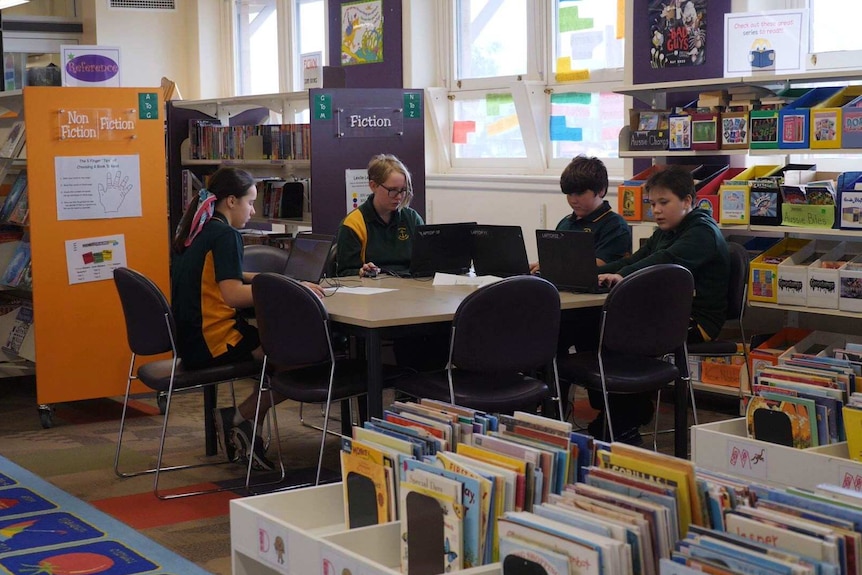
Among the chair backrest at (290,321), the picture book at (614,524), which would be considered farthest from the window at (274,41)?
the picture book at (614,524)

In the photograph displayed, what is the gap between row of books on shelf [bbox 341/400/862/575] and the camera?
1.59m

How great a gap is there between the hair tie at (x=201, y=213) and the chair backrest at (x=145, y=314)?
0.84 ft

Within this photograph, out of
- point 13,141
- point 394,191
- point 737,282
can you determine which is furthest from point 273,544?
point 13,141

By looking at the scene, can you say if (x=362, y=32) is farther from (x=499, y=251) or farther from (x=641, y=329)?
(x=641, y=329)

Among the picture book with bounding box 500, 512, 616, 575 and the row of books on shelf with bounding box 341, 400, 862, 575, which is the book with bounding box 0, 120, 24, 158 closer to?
the row of books on shelf with bounding box 341, 400, 862, 575

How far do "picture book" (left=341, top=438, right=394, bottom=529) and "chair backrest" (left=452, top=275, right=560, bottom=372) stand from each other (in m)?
1.65

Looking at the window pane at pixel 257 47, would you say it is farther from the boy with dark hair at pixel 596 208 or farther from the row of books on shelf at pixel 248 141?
the boy with dark hair at pixel 596 208

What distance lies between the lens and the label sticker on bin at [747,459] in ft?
8.70

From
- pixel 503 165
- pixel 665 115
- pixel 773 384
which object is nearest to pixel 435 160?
pixel 503 165

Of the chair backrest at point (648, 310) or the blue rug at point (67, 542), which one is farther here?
the chair backrest at point (648, 310)

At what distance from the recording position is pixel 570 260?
179 inches

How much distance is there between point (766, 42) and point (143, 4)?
720 cm

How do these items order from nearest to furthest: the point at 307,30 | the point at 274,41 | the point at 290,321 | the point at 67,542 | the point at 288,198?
the point at 67,542, the point at 290,321, the point at 288,198, the point at 307,30, the point at 274,41

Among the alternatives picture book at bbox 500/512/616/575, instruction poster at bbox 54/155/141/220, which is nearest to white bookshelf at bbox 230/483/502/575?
picture book at bbox 500/512/616/575
